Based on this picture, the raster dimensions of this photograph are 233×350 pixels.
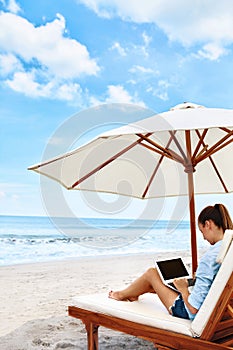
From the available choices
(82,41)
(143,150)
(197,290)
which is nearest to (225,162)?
(143,150)

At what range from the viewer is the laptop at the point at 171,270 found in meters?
3.15

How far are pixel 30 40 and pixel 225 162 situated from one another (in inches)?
979

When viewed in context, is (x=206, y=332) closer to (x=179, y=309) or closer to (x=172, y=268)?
(x=179, y=309)

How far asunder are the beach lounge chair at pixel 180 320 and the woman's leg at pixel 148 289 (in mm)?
62

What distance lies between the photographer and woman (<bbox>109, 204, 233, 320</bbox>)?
2725 millimetres

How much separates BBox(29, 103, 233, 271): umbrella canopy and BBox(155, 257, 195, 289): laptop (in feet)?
2.33

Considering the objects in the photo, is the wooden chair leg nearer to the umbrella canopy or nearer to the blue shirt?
the blue shirt

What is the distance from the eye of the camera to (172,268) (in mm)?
3285

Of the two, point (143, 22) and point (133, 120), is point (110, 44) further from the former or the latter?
point (133, 120)

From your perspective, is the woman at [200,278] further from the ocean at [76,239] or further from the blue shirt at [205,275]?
the ocean at [76,239]

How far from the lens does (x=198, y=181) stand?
5.02 m

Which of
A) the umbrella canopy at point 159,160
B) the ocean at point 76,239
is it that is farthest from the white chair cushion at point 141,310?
the ocean at point 76,239

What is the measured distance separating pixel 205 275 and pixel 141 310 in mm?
529

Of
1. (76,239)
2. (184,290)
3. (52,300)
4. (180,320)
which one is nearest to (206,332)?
(180,320)
